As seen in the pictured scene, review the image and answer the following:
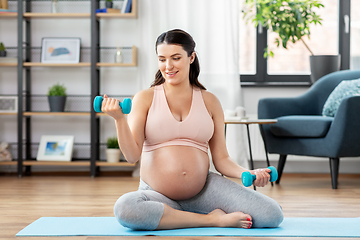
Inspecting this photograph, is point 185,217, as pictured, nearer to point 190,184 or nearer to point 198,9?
point 190,184

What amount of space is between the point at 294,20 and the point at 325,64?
458 mm

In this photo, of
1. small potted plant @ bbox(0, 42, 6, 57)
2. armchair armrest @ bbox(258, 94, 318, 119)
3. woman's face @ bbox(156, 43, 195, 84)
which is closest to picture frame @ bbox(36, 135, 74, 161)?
small potted plant @ bbox(0, 42, 6, 57)

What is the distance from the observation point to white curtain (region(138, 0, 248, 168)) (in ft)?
11.6

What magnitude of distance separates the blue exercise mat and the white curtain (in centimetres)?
187

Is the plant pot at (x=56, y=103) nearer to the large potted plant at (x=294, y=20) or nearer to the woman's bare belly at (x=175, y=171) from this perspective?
the large potted plant at (x=294, y=20)

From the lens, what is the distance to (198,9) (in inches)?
139

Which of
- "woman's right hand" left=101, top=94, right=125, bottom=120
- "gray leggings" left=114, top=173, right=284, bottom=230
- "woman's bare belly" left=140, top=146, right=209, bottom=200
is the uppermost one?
"woman's right hand" left=101, top=94, right=125, bottom=120

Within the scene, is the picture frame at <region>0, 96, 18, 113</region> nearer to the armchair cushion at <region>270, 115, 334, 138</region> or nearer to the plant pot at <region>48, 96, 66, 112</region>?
the plant pot at <region>48, 96, 66, 112</region>

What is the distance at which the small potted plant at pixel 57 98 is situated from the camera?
3.41 meters

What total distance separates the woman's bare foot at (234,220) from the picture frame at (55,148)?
2.09 metres

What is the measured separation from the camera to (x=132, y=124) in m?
1.55

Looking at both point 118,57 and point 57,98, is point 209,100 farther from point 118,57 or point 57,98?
point 57,98

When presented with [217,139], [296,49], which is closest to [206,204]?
[217,139]

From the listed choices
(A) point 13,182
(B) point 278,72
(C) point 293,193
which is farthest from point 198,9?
(A) point 13,182
